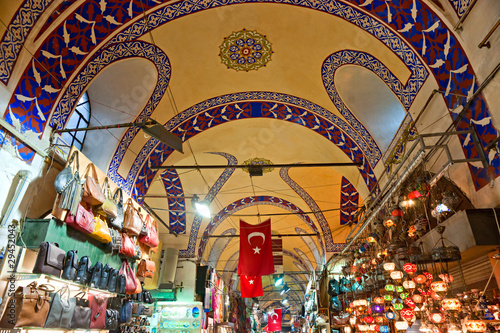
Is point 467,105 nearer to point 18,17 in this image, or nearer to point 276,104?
point 276,104

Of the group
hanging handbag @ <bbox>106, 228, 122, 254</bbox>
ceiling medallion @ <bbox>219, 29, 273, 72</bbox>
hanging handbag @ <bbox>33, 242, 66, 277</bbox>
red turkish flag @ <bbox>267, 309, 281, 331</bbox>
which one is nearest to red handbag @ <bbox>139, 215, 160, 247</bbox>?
hanging handbag @ <bbox>106, 228, 122, 254</bbox>

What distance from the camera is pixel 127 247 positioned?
6.04 meters

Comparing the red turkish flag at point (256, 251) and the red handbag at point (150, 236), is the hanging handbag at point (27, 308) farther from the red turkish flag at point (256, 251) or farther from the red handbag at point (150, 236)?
the red turkish flag at point (256, 251)

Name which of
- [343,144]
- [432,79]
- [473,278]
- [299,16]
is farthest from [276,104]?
[473,278]

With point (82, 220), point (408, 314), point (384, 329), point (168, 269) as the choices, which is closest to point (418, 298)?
point (408, 314)

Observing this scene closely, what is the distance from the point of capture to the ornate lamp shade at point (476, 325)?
3.98m

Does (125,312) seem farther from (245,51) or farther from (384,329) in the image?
(245,51)

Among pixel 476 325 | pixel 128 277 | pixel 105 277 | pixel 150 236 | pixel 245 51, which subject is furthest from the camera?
pixel 150 236

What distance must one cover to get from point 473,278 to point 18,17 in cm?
730

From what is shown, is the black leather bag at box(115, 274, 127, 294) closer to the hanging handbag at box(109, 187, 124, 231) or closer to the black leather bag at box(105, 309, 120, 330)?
the black leather bag at box(105, 309, 120, 330)

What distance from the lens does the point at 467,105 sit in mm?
4145

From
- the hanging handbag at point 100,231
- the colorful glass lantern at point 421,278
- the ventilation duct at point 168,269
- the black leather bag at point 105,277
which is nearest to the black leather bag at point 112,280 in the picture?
the black leather bag at point 105,277

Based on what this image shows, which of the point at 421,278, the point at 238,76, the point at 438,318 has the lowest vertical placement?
the point at 438,318

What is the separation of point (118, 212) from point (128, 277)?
1.26 metres
